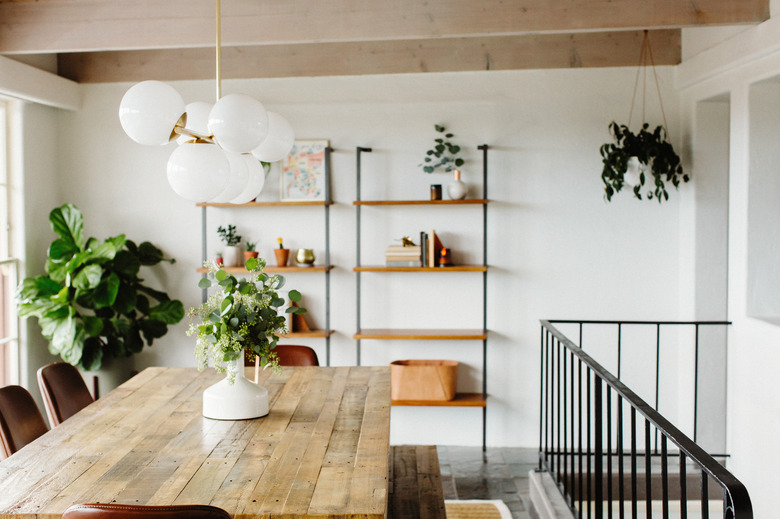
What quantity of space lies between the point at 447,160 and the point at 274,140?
2.20 metres

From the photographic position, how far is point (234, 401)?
2.64m

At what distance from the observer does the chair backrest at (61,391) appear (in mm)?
3000

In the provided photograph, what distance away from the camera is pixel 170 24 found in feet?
11.7

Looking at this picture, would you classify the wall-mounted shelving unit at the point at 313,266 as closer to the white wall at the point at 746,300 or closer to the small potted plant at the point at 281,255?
the small potted plant at the point at 281,255

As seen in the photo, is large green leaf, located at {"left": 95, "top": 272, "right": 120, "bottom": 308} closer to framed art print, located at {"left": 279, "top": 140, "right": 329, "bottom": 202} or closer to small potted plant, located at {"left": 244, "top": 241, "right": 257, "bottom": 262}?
small potted plant, located at {"left": 244, "top": 241, "right": 257, "bottom": 262}

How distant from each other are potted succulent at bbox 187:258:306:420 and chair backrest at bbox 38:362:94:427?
0.79 meters

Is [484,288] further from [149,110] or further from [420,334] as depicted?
[149,110]

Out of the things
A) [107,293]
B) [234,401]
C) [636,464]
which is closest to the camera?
[234,401]

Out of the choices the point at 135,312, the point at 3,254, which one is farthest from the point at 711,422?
the point at 3,254

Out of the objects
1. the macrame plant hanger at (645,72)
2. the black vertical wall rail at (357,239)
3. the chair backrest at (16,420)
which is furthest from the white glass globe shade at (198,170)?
the macrame plant hanger at (645,72)

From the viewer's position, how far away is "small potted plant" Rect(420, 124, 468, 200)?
14.9 ft

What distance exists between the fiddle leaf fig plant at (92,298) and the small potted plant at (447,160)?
1867 mm

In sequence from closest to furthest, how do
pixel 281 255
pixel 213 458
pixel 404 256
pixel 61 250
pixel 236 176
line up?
1. pixel 213 458
2. pixel 236 176
3. pixel 61 250
4. pixel 404 256
5. pixel 281 255

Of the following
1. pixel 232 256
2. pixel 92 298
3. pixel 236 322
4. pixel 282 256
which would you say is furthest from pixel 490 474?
pixel 92 298
